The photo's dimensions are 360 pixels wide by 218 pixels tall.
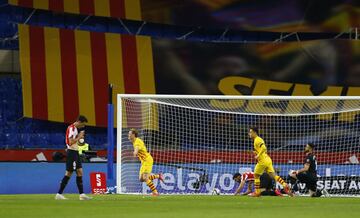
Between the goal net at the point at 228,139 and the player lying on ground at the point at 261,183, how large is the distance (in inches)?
45.6

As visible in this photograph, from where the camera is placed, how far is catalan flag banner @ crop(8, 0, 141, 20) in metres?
30.3

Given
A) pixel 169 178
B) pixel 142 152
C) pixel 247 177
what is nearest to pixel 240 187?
pixel 247 177

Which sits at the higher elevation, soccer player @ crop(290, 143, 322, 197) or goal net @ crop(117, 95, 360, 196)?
goal net @ crop(117, 95, 360, 196)

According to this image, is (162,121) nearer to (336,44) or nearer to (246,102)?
(246,102)

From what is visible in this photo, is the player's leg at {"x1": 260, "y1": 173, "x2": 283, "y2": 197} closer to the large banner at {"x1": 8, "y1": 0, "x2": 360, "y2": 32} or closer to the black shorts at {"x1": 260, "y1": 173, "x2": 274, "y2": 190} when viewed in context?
the black shorts at {"x1": 260, "y1": 173, "x2": 274, "y2": 190}

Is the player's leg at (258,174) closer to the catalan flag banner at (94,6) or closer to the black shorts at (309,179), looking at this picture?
the black shorts at (309,179)

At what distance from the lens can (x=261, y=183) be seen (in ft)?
78.0

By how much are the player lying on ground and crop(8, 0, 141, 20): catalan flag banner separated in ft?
30.2

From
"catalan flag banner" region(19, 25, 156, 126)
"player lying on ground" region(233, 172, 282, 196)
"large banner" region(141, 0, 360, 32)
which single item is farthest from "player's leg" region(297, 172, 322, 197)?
"large banner" region(141, 0, 360, 32)

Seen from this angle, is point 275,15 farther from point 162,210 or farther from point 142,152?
point 162,210

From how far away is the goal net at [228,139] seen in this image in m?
25.6

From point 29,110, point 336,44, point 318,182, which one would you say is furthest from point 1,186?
point 336,44

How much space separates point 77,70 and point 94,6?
7.91ft

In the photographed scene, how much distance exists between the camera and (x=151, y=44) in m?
31.4
